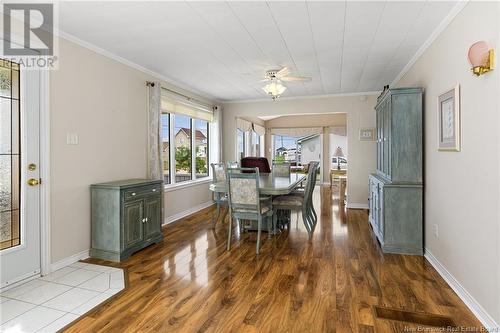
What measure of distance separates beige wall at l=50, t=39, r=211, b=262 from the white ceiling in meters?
0.28

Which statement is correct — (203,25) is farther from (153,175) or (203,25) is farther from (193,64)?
(153,175)

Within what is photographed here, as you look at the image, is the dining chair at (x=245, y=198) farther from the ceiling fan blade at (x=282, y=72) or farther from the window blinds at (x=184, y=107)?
the window blinds at (x=184, y=107)

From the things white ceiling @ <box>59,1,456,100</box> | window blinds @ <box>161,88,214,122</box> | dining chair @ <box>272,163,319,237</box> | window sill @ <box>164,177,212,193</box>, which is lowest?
→ dining chair @ <box>272,163,319,237</box>

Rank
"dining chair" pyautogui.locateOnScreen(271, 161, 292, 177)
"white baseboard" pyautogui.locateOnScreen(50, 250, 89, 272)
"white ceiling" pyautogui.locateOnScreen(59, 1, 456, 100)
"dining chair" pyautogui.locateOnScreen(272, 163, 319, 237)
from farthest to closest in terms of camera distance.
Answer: "dining chair" pyautogui.locateOnScreen(271, 161, 292, 177) → "dining chair" pyautogui.locateOnScreen(272, 163, 319, 237) → "white baseboard" pyautogui.locateOnScreen(50, 250, 89, 272) → "white ceiling" pyautogui.locateOnScreen(59, 1, 456, 100)

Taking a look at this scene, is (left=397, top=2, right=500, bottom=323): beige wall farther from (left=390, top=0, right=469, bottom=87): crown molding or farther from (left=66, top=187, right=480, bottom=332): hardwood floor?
(left=66, top=187, right=480, bottom=332): hardwood floor

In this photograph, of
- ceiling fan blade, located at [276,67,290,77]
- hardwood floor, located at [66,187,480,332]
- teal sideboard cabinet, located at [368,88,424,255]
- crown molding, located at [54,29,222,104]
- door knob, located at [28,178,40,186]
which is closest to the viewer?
hardwood floor, located at [66,187,480,332]

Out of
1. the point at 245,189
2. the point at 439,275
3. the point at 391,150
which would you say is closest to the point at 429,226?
the point at 439,275

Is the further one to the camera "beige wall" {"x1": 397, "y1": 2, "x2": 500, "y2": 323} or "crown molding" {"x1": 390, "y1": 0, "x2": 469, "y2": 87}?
"crown molding" {"x1": 390, "y1": 0, "x2": 469, "y2": 87}

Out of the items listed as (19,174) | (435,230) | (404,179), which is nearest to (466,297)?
(435,230)

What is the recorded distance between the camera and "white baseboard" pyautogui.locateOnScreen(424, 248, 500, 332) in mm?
1886

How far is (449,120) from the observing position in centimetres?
255

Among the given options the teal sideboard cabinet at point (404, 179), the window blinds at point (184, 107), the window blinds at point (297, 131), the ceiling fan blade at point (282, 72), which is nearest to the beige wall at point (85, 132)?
the window blinds at point (184, 107)

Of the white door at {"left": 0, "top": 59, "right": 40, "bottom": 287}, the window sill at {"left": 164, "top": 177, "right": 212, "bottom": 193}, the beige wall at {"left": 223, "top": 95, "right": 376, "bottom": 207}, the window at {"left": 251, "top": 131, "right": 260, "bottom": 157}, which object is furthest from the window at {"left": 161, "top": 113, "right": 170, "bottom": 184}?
the window at {"left": 251, "top": 131, "right": 260, "bottom": 157}

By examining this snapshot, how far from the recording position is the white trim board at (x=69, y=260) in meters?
2.90
